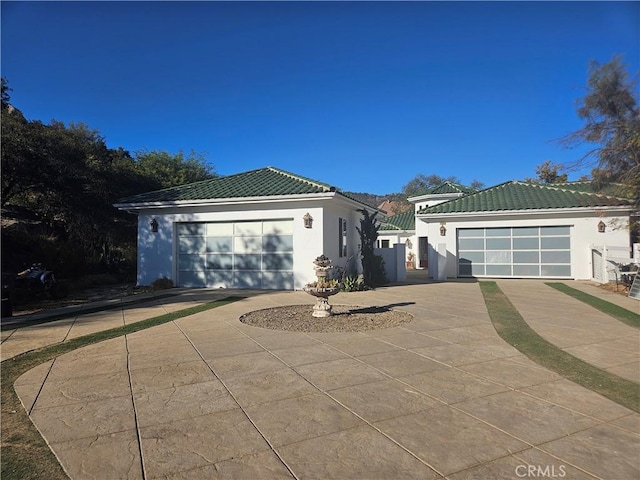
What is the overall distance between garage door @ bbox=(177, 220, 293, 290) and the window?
2638mm

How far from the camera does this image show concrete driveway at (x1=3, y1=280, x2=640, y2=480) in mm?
3084


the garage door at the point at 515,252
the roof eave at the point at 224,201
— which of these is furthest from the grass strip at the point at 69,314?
the garage door at the point at 515,252

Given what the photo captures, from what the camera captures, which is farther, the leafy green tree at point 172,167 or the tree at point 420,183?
the tree at point 420,183

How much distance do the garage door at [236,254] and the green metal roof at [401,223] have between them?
59.2 ft

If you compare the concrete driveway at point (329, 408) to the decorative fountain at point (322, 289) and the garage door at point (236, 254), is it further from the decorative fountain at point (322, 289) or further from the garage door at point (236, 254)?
the garage door at point (236, 254)

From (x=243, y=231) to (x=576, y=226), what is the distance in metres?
14.6

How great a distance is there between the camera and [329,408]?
4.10 meters

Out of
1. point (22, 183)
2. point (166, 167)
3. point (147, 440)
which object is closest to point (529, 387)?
point (147, 440)

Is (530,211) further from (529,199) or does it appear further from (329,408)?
(329,408)

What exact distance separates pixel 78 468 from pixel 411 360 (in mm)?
4154

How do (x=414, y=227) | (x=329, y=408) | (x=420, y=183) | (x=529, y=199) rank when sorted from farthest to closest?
(x=420, y=183) → (x=414, y=227) → (x=529, y=199) → (x=329, y=408)

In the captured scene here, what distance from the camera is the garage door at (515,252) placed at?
1861 centimetres

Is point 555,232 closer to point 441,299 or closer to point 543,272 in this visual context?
point 543,272

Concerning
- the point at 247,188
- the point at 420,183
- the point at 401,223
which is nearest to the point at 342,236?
the point at 247,188
